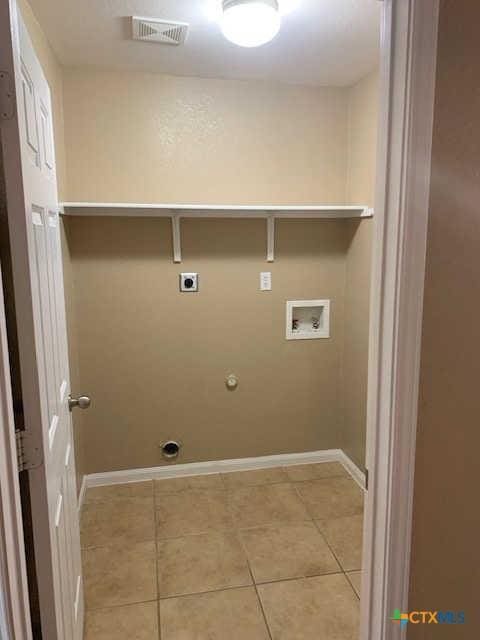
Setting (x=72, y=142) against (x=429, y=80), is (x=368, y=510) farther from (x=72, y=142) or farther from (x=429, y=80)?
(x=72, y=142)

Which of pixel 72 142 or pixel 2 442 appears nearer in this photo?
pixel 2 442

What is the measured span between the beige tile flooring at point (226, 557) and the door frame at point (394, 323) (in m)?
0.84

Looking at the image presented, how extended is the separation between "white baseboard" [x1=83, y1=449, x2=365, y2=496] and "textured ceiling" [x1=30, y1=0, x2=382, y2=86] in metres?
2.47

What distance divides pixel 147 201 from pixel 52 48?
886mm

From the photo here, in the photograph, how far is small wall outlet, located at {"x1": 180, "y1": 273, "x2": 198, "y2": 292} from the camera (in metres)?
2.82

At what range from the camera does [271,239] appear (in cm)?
288

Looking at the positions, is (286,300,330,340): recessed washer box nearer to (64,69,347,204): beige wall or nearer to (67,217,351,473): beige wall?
(67,217,351,473): beige wall

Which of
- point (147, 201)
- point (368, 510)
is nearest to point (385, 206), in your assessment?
point (368, 510)

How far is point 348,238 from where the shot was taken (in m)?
2.97

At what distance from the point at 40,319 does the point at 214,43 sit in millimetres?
1762

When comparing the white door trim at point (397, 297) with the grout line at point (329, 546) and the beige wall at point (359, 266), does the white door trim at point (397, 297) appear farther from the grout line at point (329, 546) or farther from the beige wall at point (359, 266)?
the beige wall at point (359, 266)

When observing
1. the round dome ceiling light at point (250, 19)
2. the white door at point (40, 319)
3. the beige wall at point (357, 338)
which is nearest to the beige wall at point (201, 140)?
the beige wall at point (357, 338)

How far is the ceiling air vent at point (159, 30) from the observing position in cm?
197

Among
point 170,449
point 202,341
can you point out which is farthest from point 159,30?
point 170,449
